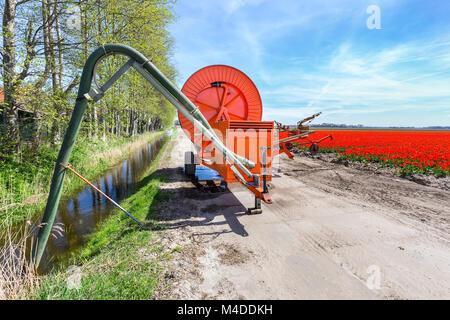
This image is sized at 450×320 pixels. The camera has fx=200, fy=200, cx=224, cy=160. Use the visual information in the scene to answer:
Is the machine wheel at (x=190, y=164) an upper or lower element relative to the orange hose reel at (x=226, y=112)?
lower

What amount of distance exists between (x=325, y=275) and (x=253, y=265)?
1033 millimetres

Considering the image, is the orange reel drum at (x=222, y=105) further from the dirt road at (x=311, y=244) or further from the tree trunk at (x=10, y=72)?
A: the tree trunk at (x=10, y=72)

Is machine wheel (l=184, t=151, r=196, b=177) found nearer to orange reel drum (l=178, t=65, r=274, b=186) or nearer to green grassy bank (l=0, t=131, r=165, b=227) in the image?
orange reel drum (l=178, t=65, r=274, b=186)

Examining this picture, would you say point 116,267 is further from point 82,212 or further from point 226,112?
point 226,112

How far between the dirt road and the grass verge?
0.29m

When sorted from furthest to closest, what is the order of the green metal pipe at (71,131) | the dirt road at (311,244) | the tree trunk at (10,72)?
the tree trunk at (10,72) < the green metal pipe at (71,131) < the dirt road at (311,244)

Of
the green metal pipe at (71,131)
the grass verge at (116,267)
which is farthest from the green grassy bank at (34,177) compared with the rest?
the grass verge at (116,267)

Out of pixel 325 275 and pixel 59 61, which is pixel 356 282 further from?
pixel 59 61

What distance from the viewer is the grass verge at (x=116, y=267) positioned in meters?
2.47

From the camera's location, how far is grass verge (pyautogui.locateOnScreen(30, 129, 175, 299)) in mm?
2475

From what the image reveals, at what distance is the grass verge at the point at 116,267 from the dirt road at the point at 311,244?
288mm

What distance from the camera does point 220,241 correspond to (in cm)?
388
